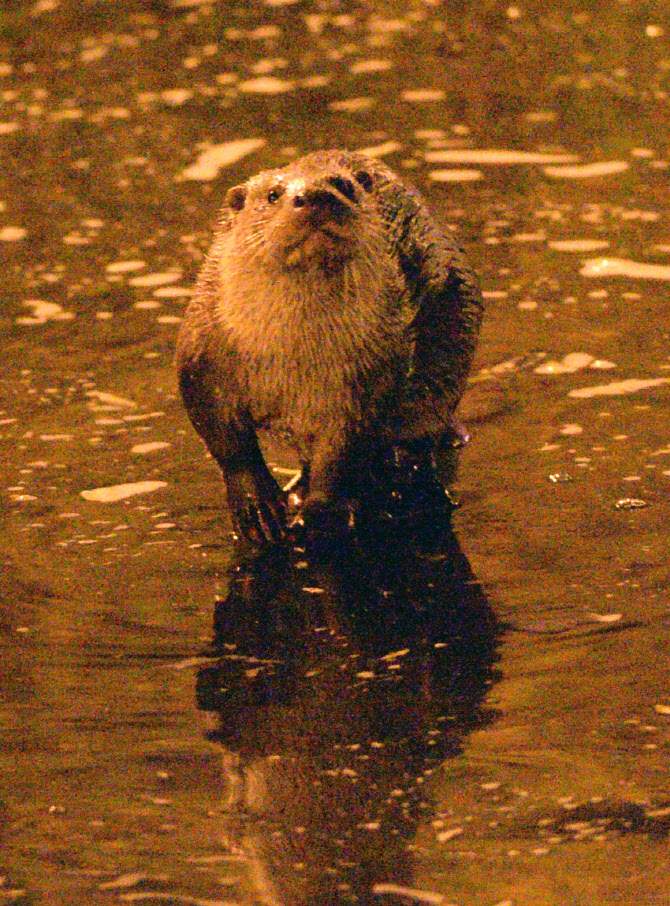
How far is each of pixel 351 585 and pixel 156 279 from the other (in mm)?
2431

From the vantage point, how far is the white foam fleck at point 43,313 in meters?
5.91

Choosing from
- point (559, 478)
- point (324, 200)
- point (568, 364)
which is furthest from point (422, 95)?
point (324, 200)

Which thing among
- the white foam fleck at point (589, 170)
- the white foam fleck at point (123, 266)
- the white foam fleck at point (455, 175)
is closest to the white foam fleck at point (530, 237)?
the white foam fleck at point (589, 170)

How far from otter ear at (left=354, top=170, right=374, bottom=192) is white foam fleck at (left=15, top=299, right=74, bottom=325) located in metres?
1.94

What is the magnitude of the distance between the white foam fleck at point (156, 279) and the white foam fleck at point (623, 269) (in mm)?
1418

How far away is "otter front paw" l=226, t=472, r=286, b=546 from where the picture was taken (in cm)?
425

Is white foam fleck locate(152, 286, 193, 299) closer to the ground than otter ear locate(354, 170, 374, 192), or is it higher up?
closer to the ground

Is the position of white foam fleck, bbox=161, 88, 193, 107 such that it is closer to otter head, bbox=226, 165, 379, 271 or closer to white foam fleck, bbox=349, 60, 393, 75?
white foam fleck, bbox=349, 60, 393, 75

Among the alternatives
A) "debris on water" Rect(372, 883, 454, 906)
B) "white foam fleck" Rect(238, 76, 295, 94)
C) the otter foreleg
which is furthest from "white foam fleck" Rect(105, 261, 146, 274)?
"debris on water" Rect(372, 883, 454, 906)

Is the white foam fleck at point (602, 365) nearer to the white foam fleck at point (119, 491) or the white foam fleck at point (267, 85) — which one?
the white foam fleck at point (119, 491)

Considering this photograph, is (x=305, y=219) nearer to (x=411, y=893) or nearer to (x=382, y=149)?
(x=411, y=893)

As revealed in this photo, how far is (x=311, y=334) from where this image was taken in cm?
404

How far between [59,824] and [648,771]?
3.39ft

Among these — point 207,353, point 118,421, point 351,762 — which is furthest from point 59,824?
point 118,421
